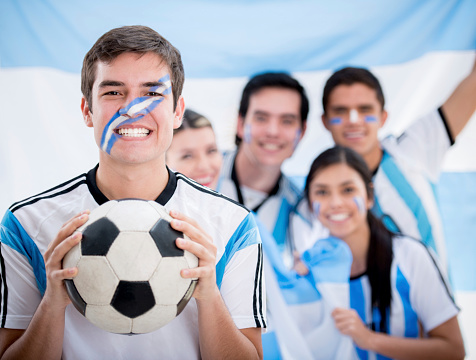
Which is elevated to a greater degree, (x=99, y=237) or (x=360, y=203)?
(x=360, y=203)

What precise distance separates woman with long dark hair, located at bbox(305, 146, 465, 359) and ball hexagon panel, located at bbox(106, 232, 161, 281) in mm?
1875

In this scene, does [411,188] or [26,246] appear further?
[411,188]

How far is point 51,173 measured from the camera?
321cm

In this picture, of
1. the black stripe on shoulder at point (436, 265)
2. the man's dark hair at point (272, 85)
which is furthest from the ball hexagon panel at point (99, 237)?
the black stripe on shoulder at point (436, 265)

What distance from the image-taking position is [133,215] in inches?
59.2

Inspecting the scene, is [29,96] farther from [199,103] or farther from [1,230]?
[1,230]

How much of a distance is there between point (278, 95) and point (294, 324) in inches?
60.0

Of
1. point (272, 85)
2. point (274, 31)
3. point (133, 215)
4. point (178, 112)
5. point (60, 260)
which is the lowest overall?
point (60, 260)

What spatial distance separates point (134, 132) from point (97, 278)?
600 millimetres

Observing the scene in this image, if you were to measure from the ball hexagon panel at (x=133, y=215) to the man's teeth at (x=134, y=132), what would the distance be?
34 centimetres

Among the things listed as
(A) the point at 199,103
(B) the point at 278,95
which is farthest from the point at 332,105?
(A) the point at 199,103

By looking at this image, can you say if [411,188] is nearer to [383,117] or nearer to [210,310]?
[383,117]

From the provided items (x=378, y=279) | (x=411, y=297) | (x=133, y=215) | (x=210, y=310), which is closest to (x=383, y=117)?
(x=378, y=279)

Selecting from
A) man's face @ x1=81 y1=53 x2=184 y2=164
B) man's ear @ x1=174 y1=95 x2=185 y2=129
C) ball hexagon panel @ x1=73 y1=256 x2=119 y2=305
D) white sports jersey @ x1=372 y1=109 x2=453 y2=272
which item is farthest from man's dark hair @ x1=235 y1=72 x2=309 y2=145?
ball hexagon panel @ x1=73 y1=256 x2=119 y2=305
